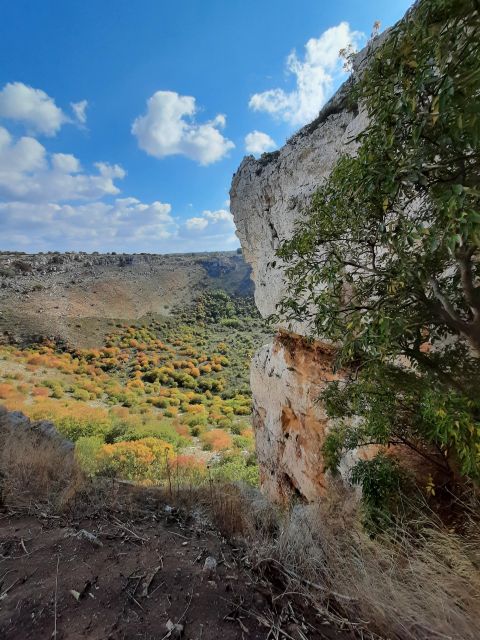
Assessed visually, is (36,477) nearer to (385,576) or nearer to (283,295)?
(385,576)

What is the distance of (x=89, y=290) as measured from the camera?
44.2 m

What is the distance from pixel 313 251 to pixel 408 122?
154cm

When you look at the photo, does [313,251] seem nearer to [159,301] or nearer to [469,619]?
[469,619]

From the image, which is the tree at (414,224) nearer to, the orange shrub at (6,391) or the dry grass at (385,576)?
the dry grass at (385,576)

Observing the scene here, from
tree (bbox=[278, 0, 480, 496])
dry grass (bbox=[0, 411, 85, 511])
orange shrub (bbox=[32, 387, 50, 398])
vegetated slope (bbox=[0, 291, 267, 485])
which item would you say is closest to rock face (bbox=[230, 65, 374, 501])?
vegetated slope (bbox=[0, 291, 267, 485])

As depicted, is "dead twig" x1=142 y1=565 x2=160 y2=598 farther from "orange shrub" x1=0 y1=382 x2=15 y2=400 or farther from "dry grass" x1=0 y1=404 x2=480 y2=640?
"orange shrub" x1=0 y1=382 x2=15 y2=400

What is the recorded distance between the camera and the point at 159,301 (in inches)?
1983

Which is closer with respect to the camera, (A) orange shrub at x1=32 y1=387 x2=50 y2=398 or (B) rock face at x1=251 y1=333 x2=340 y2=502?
(B) rock face at x1=251 y1=333 x2=340 y2=502

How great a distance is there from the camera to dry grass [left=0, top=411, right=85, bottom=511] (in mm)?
4594

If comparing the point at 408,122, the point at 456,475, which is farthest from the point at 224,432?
the point at 408,122

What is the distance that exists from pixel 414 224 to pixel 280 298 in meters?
6.53

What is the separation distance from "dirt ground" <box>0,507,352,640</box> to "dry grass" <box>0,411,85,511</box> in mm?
647

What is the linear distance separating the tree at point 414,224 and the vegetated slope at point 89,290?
39.3 metres

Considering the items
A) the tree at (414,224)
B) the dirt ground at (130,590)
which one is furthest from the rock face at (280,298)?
the dirt ground at (130,590)
